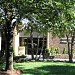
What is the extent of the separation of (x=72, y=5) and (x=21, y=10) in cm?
284

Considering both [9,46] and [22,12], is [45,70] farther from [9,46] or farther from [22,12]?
[22,12]

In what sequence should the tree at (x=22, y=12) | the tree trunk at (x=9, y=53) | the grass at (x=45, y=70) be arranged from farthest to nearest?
the tree trunk at (x=9, y=53), the grass at (x=45, y=70), the tree at (x=22, y=12)

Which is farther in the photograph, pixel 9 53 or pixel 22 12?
pixel 9 53

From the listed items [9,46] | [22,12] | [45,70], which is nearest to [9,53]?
[9,46]

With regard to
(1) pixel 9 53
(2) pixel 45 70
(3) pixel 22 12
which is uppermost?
(3) pixel 22 12

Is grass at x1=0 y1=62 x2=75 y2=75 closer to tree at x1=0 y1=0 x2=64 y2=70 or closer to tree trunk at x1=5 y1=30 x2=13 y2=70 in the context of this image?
tree trunk at x1=5 y1=30 x2=13 y2=70

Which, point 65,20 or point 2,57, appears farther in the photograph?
point 2,57

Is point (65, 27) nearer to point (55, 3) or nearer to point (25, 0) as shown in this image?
point (55, 3)

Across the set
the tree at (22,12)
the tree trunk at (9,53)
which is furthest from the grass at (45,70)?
the tree at (22,12)

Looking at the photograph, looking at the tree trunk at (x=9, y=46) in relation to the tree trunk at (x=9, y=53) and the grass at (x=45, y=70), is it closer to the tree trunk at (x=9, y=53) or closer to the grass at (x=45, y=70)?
the tree trunk at (x=9, y=53)

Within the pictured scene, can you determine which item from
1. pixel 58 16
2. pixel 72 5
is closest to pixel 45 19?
pixel 58 16

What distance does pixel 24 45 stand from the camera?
42.3 m

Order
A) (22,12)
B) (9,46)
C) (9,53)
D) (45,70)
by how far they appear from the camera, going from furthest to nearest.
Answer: (45,70)
(9,46)
(9,53)
(22,12)

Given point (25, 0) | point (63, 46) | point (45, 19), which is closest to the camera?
point (25, 0)
